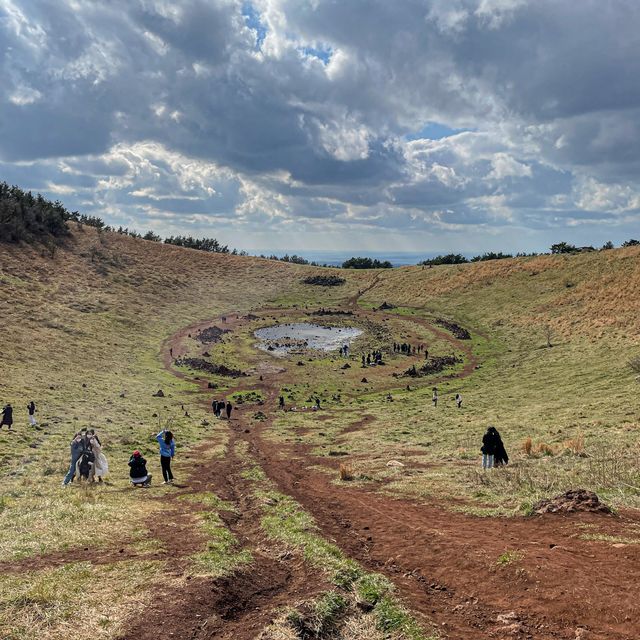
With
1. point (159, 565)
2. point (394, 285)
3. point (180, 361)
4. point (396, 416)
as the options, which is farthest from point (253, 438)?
point (394, 285)

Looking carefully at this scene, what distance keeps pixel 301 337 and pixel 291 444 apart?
46067 millimetres

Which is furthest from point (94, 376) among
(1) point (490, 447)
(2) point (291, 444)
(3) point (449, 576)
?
(3) point (449, 576)

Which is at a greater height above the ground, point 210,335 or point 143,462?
point 210,335

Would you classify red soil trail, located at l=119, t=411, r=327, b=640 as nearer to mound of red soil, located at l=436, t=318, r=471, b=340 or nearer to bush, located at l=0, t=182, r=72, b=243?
mound of red soil, located at l=436, t=318, r=471, b=340

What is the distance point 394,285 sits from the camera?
4370 inches

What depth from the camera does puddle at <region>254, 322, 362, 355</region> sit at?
70.7 meters

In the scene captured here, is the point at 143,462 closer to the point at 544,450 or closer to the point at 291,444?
the point at 291,444

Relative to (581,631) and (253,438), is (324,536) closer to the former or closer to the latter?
(581,631)

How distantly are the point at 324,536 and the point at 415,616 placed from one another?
485 centimetres

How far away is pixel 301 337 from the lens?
7731cm

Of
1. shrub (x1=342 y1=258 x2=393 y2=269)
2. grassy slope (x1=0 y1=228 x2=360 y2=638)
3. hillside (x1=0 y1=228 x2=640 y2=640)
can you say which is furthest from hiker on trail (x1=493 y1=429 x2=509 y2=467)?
shrub (x1=342 y1=258 x2=393 y2=269)

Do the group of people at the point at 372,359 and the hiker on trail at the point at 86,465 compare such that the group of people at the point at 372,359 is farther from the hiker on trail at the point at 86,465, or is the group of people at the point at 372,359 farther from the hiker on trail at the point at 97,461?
the hiker on trail at the point at 86,465

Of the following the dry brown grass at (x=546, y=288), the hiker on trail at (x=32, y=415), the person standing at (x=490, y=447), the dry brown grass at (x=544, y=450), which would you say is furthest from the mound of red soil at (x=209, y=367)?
the dry brown grass at (x=546, y=288)

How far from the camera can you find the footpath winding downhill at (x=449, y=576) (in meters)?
8.51
